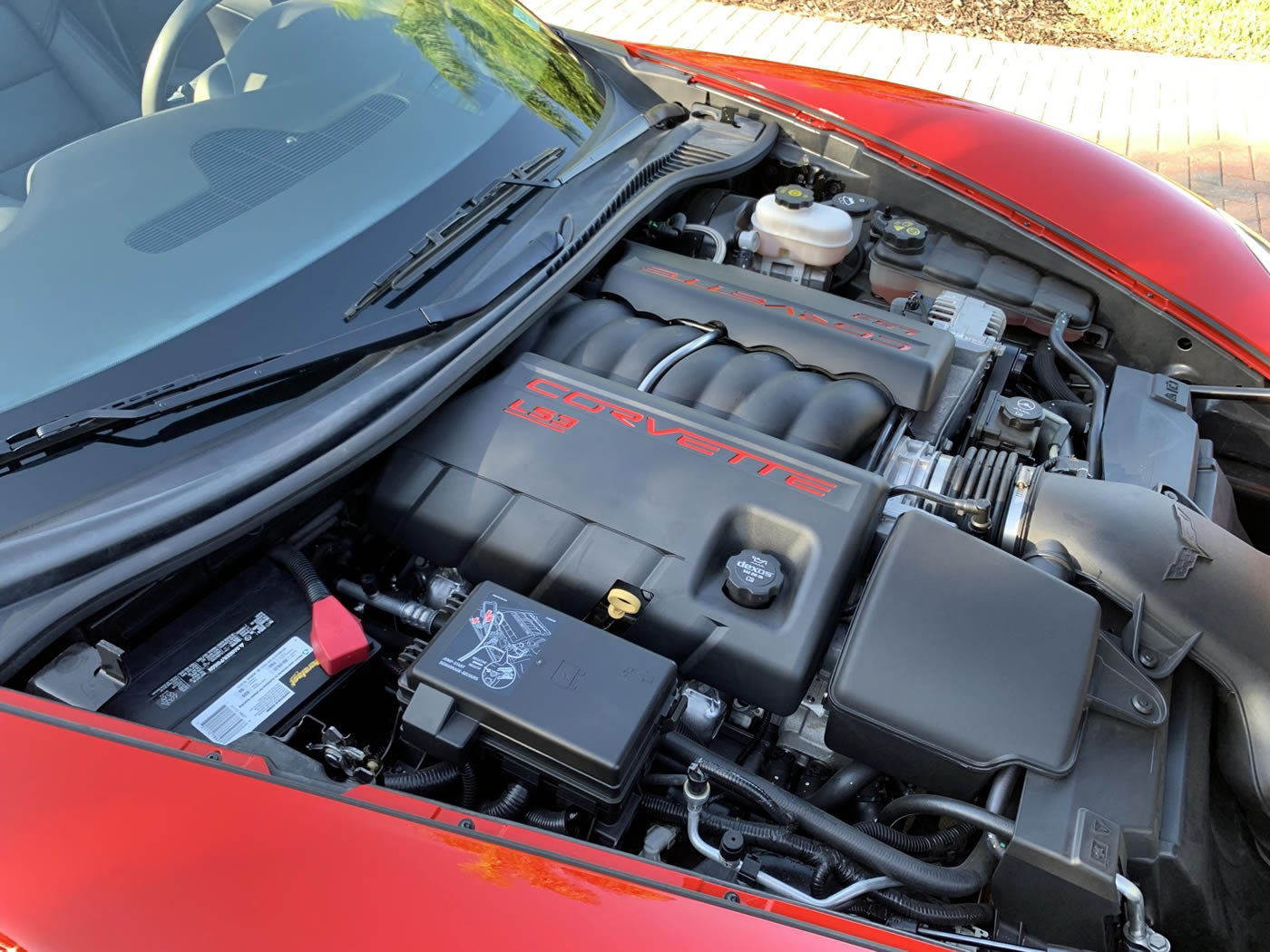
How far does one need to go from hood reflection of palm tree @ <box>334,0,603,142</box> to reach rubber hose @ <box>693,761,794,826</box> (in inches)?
57.1

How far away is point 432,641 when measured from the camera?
56.8 inches

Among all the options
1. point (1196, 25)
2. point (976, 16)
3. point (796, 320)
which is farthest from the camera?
point (976, 16)

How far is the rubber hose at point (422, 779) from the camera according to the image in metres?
1.42

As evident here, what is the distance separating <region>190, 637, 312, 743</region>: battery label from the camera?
1410mm

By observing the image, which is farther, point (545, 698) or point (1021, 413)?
point (1021, 413)

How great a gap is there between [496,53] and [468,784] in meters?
1.65

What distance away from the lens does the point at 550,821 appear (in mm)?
1404

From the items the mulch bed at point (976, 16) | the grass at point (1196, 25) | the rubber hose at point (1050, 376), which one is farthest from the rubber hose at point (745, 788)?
the grass at point (1196, 25)

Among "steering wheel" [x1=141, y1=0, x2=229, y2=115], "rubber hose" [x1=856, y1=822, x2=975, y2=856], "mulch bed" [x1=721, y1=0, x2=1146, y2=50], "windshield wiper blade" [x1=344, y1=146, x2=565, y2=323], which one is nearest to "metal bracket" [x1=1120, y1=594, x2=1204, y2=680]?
"rubber hose" [x1=856, y1=822, x2=975, y2=856]

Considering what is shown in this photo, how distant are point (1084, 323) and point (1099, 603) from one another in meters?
0.98

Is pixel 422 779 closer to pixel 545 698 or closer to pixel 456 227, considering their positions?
pixel 545 698

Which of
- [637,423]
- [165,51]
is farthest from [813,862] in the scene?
[165,51]

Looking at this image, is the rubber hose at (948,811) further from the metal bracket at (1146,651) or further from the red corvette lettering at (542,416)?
the red corvette lettering at (542,416)

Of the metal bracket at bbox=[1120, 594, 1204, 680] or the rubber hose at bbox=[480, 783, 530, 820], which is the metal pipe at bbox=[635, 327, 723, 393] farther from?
the metal bracket at bbox=[1120, 594, 1204, 680]
